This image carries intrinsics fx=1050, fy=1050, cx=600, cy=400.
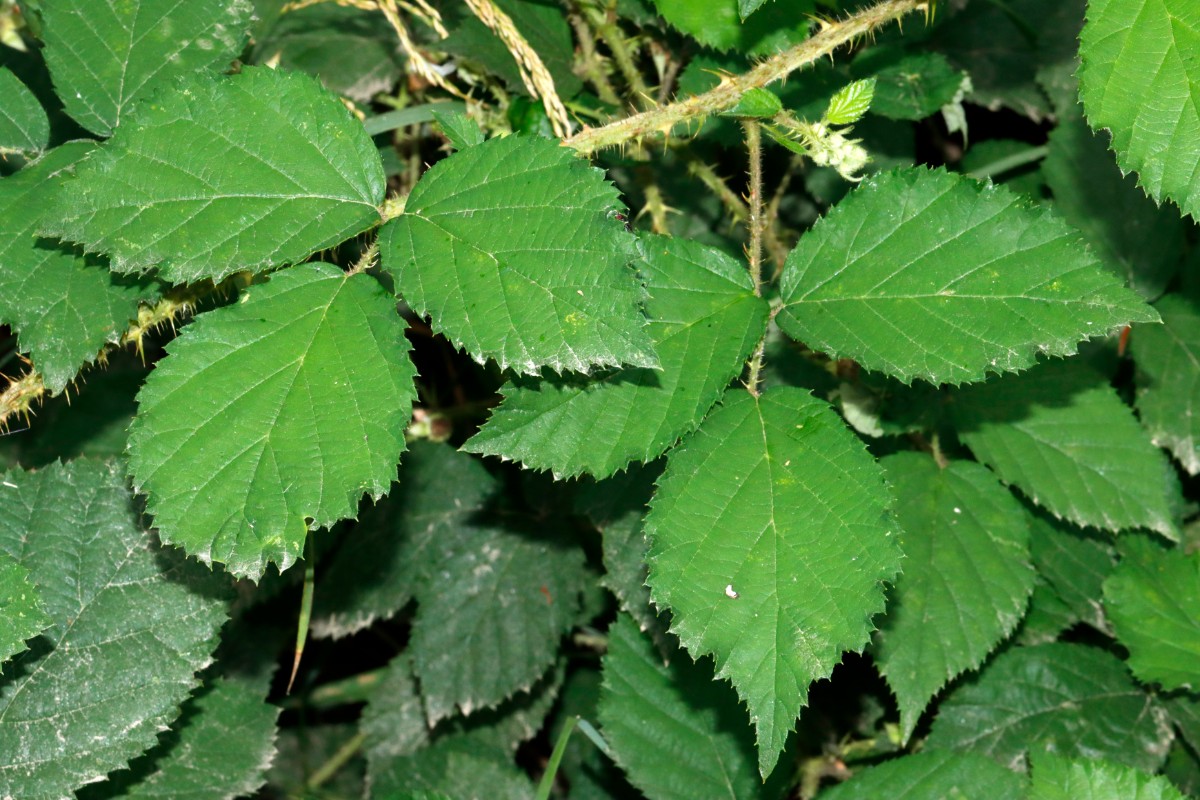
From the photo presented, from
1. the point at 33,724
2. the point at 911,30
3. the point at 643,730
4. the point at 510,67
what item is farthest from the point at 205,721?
the point at 911,30

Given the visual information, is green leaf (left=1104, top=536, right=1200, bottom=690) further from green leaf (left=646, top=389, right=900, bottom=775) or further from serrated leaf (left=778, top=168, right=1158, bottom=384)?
green leaf (left=646, top=389, right=900, bottom=775)

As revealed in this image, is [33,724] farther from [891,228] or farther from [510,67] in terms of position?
[891,228]

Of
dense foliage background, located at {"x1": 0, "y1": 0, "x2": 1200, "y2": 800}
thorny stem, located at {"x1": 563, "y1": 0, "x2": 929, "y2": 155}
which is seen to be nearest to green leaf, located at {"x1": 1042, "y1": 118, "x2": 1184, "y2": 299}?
dense foliage background, located at {"x1": 0, "y1": 0, "x2": 1200, "y2": 800}

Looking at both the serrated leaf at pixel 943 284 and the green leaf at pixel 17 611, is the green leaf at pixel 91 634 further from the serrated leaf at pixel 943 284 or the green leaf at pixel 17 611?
the serrated leaf at pixel 943 284

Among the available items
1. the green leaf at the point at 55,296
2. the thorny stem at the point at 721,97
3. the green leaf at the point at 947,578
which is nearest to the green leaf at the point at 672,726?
the green leaf at the point at 947,578

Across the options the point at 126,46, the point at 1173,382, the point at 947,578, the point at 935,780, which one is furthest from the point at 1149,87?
the point at 126,46

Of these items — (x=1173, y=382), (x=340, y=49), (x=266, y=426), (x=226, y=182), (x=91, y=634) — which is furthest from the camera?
(x=340, y=49)

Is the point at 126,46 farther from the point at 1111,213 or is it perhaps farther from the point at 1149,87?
the point at 1111,213
